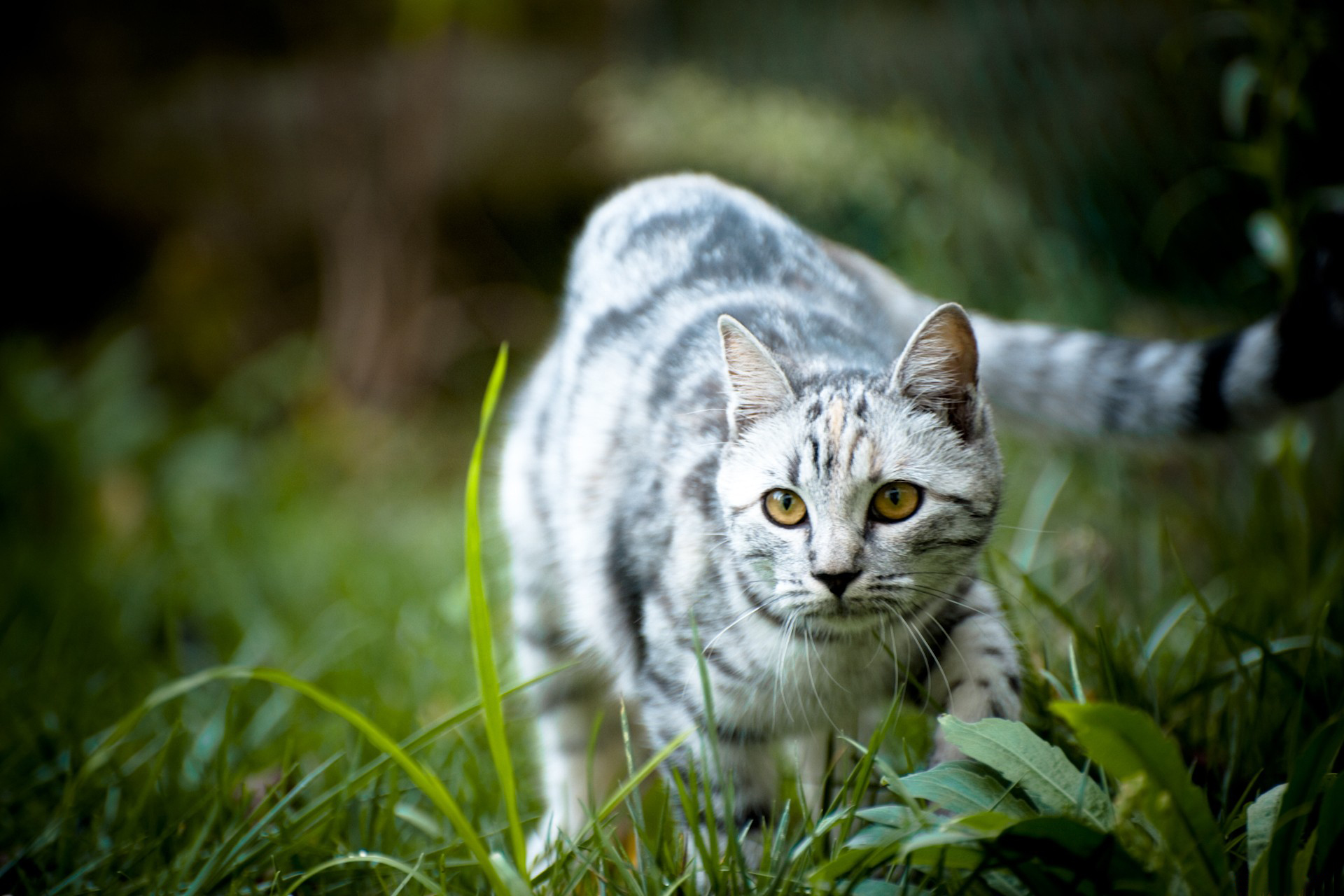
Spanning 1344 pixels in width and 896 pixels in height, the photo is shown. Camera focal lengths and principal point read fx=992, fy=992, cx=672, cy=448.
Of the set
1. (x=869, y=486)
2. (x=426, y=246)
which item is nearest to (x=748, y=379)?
(x=869, y=486)

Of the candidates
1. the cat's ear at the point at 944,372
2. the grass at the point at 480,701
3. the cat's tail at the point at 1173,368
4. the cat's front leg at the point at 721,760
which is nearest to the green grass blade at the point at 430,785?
the grass at the point at 480,701

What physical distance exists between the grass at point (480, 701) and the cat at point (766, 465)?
6.2 inches

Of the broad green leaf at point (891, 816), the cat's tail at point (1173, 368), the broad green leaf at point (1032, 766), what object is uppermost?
the cat's tail at point (1173, 368)

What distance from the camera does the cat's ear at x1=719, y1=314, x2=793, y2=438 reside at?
1801mm

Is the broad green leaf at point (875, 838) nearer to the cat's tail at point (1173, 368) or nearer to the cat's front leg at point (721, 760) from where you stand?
the cat's front leg at point (721, 760)

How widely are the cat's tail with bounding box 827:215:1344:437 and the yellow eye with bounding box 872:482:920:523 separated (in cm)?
72

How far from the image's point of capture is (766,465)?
179 centimetres

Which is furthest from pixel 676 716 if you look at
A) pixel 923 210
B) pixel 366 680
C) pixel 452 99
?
pixel 452 99

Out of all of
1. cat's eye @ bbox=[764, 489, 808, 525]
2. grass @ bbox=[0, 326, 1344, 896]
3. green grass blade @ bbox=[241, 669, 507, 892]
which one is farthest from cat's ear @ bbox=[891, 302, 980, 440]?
green grass blade @ bbox=[241, 669, 507, 892]

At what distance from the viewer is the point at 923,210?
4328 millimetres

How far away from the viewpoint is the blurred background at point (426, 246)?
2.88 meters

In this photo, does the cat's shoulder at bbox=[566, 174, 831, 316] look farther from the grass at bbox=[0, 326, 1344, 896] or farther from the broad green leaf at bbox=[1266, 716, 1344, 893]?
the broad green leaf at bbox=[1266, 716, 1344, 893]

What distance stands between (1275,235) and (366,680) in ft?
8.73

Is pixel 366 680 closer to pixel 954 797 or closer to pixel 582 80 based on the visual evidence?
pixel 954 797
